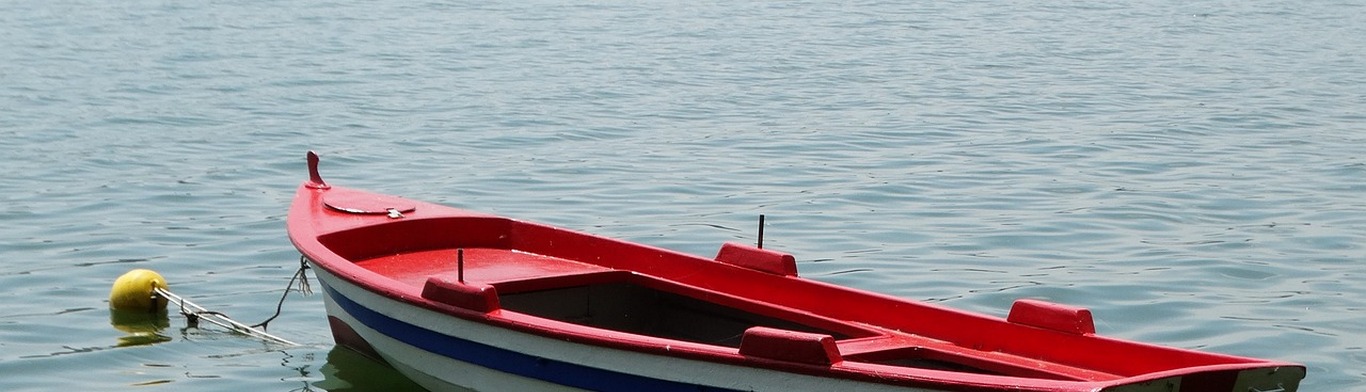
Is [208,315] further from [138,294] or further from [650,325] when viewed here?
[650,325]

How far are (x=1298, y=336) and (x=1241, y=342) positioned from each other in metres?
0.40

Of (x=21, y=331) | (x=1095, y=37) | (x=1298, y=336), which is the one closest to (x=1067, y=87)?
(x=1095, y=37)

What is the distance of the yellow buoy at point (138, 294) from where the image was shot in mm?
10008

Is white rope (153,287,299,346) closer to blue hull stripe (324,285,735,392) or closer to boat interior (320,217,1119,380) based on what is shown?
boat interior (320,217,1119,380)

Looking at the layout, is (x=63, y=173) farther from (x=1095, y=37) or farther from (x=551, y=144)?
(x=1095, y=37)

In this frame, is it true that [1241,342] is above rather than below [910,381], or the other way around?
below

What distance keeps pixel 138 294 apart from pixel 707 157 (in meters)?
7.53

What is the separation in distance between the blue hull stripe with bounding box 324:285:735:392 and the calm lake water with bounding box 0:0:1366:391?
104 cm

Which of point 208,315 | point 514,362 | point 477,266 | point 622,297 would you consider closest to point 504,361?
point 514,362

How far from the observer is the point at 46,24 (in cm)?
2798

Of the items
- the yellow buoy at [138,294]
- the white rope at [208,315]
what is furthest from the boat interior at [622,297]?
the yellow buoy at [138,294]

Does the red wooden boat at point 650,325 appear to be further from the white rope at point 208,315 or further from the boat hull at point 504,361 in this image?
the white rope at point 208,315

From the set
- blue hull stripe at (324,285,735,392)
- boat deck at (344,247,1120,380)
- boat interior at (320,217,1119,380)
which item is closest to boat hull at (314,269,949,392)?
blue hull stripe at (324,285,735,392)

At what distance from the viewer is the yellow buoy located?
10.0 meters
